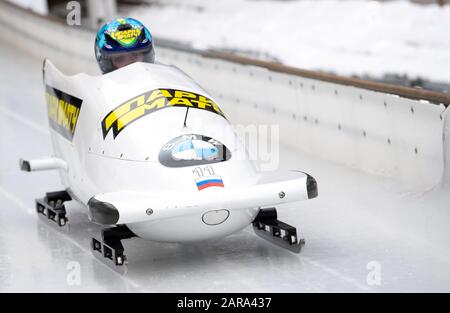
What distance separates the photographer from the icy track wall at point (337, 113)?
6512 millimetres

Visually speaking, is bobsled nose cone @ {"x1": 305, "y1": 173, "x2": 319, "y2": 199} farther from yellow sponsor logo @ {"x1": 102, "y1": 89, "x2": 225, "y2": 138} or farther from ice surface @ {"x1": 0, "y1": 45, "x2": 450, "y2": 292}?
yellow sponsor logo @ {"x1": 102, "y1": 89, "x2": 225, "y2": 138}

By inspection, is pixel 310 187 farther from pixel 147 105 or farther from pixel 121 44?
pixel 121 44

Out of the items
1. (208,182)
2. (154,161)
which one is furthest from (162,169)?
(208,182)

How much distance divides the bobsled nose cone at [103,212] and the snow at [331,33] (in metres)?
5.92

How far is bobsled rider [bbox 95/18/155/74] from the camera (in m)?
5.87

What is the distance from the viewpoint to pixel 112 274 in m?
5.16

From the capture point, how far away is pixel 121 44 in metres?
5.86

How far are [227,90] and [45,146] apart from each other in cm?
181

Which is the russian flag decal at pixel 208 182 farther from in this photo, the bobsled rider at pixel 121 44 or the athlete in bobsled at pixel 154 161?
the bobsled rider at pixel 121 44

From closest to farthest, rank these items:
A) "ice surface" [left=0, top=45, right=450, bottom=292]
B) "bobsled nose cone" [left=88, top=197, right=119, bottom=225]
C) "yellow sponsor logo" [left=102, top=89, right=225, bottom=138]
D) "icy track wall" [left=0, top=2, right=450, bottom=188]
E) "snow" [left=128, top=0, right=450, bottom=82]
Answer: "bobsled nose cone" [left=88, top=197, right=119, bottom=225] < "ice surface" [left=0, top=45, right=450, bottom=292] < "yellow sponsor logo" [left=102, top=89, right=225, bottom=138] < "icy track wall" [left=0, top=2, right=450, bottom=188] < "snow" [left=128, top=0, right=450, bottom=82]

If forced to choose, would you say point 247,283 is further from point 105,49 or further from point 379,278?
point 105,49

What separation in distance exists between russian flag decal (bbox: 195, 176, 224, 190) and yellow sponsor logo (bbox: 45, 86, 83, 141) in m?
1.20

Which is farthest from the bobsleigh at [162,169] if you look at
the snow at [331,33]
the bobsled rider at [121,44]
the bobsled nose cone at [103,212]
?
the snow at [331,33]

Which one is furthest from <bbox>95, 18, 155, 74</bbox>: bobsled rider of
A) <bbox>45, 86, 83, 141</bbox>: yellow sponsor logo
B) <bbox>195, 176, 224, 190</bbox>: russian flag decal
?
<bbox>195, 176, 224, 190</bbox>: russian flag decal
